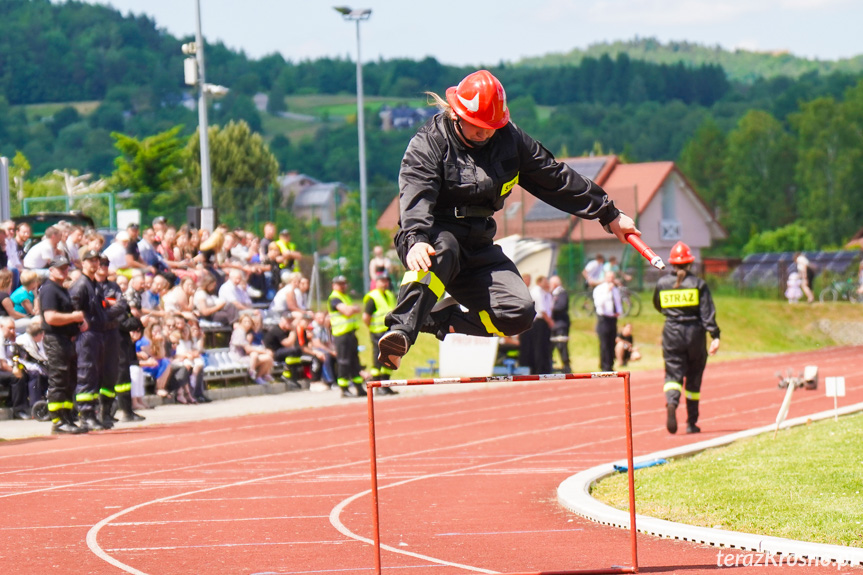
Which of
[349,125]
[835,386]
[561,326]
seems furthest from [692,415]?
[349,125]

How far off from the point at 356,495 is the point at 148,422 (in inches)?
317

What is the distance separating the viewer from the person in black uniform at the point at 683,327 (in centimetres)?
1494

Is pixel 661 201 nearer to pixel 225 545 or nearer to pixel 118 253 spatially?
pixel 118 253

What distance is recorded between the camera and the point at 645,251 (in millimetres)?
7156

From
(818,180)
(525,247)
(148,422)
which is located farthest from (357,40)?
(818,180)

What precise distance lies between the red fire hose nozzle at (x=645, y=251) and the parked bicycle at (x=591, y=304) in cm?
3117

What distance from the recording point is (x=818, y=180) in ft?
338

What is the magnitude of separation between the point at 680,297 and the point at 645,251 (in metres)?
8.07

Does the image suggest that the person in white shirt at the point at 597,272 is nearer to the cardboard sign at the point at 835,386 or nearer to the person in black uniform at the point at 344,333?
the person in black uniform at the point at 344,333

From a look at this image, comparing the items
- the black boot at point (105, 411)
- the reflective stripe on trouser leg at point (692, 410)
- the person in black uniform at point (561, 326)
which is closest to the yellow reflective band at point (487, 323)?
the reflective stripe on trouser leg at point (692, 410)

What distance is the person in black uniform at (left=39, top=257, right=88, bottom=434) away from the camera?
15.7m

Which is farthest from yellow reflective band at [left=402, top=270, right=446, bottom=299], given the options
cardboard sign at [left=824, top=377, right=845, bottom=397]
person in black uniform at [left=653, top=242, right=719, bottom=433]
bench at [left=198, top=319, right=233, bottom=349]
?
bench at [left=198, top=319, right=233, bottom=349]

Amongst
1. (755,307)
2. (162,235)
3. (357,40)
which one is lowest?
(755,307)

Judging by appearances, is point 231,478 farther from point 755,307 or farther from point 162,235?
point 755,307
